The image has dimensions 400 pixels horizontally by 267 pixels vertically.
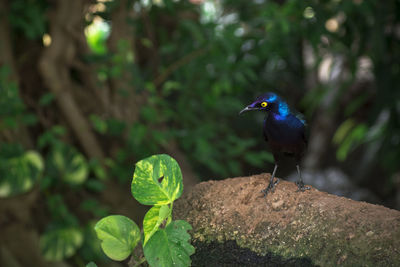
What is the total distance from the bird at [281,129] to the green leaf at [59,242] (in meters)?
2.13

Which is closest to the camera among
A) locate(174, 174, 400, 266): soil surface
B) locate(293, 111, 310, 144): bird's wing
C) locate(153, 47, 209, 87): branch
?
locate(174, 174, 400, 266): soil surface

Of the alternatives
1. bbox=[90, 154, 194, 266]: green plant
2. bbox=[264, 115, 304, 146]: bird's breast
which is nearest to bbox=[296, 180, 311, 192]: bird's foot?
bbox=[264, 115, 304, 146]: bird's breast

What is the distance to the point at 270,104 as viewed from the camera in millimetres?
1264

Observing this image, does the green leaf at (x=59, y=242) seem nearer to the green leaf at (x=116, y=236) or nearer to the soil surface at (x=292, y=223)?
the soil surface at (x=292, y=223)

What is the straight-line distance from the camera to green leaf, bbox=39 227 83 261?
10.3ft

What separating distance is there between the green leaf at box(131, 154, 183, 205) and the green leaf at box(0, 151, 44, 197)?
2.08 metres

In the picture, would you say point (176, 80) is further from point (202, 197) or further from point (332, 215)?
point (332, 215)

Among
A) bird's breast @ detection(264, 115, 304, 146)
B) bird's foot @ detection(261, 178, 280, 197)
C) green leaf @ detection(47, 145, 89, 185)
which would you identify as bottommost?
green leaf @ detection(47, 145, 89, 185)

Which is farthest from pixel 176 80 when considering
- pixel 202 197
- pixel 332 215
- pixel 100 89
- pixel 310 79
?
pixel 310 79

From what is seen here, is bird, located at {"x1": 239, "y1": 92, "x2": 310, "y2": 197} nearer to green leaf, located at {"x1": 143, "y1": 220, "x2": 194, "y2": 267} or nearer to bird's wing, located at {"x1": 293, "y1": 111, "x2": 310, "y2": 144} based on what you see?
bird's wing, located at {"x1": 293, "y1": 111, "x2": 310, "y2": 144}

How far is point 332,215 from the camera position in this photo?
1.19m

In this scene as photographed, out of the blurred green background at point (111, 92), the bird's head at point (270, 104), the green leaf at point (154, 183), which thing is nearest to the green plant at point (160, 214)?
the green leaf at point (154, 183)

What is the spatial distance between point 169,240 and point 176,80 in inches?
98.9

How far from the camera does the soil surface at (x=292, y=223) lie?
110 cm
